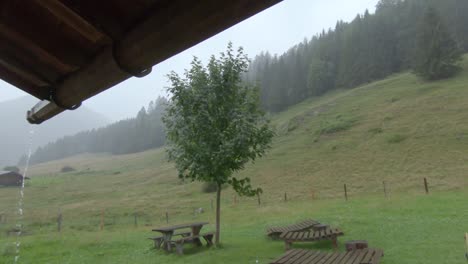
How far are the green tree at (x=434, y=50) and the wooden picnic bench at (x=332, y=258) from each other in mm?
66270

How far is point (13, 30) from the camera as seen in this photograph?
101 inches

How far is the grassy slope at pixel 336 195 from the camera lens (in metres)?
12.7

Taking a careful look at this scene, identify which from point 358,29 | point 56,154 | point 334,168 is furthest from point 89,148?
point 334,168

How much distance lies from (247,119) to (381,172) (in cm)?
2455

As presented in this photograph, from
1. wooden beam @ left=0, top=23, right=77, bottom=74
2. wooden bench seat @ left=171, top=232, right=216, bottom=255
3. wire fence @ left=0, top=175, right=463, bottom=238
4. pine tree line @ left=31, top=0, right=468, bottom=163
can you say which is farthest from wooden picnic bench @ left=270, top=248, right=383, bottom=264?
pine tree line @ left=31, top=0, right=468, bottom=163

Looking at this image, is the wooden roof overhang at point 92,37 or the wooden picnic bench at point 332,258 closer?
the wooden roof overhang at point 92,37

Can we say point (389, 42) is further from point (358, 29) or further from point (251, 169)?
point (251, 169)

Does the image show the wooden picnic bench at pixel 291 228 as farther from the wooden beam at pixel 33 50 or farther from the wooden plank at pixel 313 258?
the wooden beam at pixel 33 50

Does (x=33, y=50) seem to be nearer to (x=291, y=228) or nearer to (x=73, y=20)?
(x=73, y=20)

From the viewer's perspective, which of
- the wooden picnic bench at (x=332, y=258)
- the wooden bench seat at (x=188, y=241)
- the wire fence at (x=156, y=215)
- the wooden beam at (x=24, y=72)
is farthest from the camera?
the wire fence at (x=156, y=215)

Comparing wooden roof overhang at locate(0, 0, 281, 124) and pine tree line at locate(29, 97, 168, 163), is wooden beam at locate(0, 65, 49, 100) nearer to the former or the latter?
wooden roof overhang at locate(0, 0, 281, 124)

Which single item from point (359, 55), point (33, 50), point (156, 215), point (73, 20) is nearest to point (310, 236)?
point (33, 50)

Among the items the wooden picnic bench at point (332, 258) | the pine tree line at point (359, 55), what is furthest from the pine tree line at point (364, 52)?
the wooden picnic bench at point (332, 258)

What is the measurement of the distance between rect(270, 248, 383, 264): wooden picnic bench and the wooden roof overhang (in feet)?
21.7
